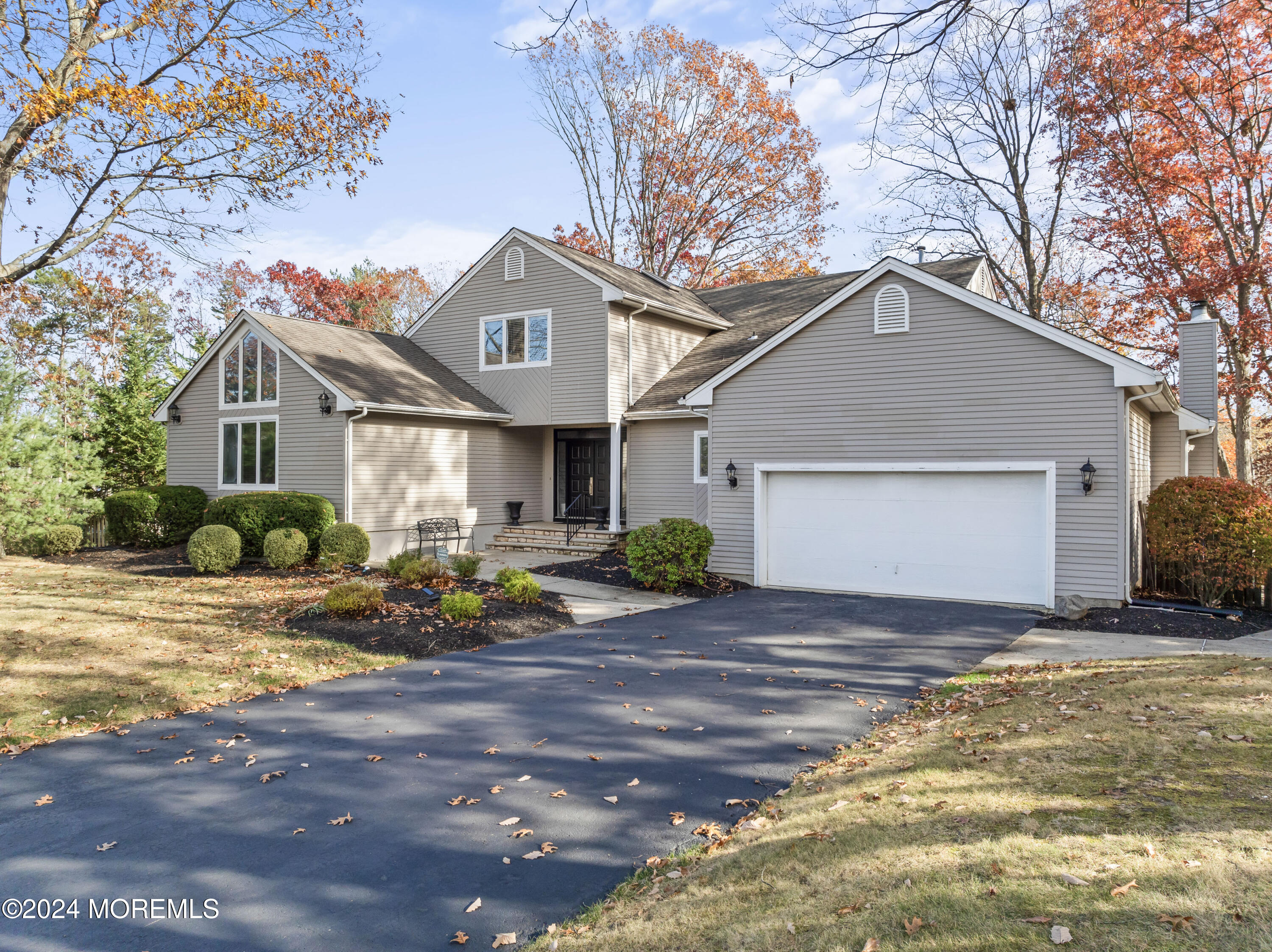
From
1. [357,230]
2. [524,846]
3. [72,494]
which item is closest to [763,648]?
[524,846]

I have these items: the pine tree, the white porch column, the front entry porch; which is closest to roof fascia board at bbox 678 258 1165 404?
the white porch column

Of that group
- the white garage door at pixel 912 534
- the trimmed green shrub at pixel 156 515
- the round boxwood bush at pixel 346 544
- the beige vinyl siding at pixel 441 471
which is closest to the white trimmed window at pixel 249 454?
the trimmed green shrub at pixel 156 515

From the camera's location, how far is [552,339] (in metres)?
19.3

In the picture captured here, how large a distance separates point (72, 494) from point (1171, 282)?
27.9 metres

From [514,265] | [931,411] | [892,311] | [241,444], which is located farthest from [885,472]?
[241,444]

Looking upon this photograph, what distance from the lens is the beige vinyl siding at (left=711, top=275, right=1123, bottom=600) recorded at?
37.1 feet

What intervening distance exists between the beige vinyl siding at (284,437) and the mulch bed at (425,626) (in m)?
6.58

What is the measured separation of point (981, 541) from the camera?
12.2 m

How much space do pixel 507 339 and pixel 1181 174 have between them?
57.3 ft

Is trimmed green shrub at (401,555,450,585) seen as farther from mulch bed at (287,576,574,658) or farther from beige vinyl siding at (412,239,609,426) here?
beige vinyl siding at (412,239,609,426)

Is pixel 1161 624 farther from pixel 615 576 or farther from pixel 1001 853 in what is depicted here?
pixel 615 576

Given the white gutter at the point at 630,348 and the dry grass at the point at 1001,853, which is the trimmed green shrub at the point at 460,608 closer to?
the dry grass at the point at 1001,853

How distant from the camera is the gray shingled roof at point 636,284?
1891 cm

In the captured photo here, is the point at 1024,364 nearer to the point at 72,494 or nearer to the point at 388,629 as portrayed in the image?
the point at 388,629
